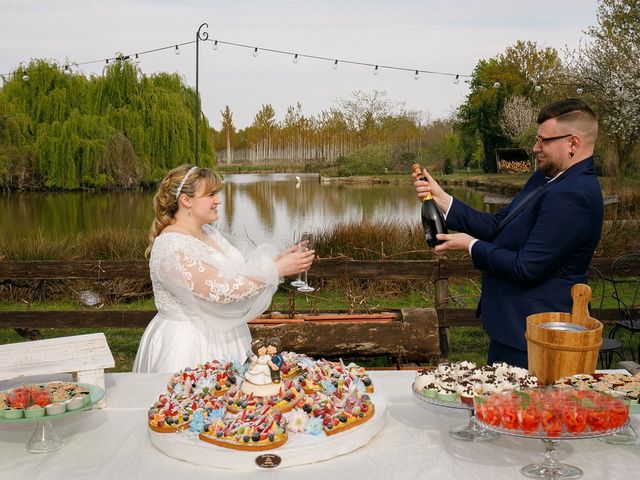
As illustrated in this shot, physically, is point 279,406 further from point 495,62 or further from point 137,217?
point 495,62

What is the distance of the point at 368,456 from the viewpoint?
7.55 ft

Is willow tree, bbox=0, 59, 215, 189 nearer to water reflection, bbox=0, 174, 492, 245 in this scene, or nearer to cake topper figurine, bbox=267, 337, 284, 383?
water reflection, bbox=0, 174, 492, 245

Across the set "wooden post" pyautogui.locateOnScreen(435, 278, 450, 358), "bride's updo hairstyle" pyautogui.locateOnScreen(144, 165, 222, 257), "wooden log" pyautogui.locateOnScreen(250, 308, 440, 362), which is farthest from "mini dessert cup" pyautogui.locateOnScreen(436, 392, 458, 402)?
"wooden post" pyautogui.locateOnScreen(435, 278, 450, 358)

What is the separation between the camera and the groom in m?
3.25

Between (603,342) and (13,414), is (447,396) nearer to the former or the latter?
(13,414)

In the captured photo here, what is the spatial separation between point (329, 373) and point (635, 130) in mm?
25646

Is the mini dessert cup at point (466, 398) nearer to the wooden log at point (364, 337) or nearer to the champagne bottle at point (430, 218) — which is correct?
the champagne bottle at point (430, 218)

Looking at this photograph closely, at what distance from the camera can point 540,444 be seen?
241cm

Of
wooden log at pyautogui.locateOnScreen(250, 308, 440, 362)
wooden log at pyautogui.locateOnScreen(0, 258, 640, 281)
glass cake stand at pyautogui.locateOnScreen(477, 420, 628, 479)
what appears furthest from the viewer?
wooden log at pyautogui.locateOnScreen(0, 258, 640, 281)

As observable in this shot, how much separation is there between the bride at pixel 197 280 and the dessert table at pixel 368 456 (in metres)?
0.90

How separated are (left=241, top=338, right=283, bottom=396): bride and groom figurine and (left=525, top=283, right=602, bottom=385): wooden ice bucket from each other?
0.91 m

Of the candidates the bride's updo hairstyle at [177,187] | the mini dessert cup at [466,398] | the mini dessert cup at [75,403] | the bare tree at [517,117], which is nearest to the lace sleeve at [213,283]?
the bride's updo hairstyle at [177,187]

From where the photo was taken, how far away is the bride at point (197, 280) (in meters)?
3.49

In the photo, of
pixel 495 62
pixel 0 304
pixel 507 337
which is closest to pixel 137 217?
pixel 0 304
